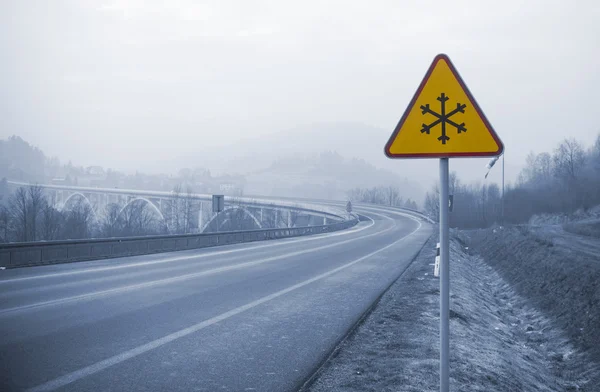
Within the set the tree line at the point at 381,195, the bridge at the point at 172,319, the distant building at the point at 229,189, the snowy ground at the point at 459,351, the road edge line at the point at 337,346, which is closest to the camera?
the road edge line at the point at 337,346

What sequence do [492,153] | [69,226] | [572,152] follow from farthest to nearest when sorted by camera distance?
[572,152], [69,226], [492,153]

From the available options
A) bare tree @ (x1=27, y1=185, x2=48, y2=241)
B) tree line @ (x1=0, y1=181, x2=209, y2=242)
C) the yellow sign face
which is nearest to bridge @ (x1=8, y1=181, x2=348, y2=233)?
tree line @ (x1=0, y1=181, x2=209, y2=242)

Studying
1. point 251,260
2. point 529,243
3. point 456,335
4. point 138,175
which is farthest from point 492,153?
point 138,175

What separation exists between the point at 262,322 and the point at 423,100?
4.99 metres

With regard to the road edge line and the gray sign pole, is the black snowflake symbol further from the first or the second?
the road edge line

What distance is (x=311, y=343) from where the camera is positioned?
20.9ft

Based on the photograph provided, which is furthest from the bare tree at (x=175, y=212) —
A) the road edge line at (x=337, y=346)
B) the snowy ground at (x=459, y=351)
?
the road edge line at (x=337, y=346)

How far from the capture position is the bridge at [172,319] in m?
4.89

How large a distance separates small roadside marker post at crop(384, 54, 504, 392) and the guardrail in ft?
45.6

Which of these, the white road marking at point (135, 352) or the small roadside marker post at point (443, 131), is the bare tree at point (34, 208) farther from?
the small roadside marker post at point (443, 131)

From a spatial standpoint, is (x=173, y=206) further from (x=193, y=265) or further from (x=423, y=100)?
(x=423, y=100)

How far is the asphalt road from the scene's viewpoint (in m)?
4.83

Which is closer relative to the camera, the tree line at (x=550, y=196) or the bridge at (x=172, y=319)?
the bridge at (x=172, y=319)

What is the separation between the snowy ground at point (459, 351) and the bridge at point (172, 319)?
1.53 feet
